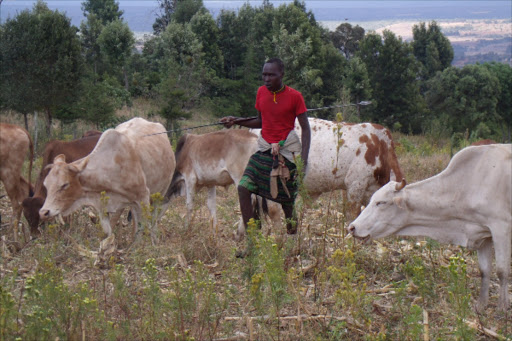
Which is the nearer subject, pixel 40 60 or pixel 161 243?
pixel 161 243

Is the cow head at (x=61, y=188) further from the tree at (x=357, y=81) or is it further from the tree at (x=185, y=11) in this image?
the tree at (x=185, y=11)

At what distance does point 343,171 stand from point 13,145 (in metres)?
4.72

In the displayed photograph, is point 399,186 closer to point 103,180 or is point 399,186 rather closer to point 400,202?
point 400,202

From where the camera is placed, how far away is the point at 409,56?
4722 centimetres

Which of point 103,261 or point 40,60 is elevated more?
point 40,60

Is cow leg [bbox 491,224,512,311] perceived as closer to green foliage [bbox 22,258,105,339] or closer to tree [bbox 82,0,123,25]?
green foliage [bbox 22,258,105,339]

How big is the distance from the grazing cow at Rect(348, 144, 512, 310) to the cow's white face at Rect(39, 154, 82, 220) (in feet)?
11.1

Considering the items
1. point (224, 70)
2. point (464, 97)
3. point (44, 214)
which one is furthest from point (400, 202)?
point (464, 97)

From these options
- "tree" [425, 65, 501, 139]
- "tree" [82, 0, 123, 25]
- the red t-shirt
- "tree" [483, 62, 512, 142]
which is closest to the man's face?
the red t-shirt

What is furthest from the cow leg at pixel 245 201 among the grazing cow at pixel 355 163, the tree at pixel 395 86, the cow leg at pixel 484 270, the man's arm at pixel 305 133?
the tree at pixel 395 86

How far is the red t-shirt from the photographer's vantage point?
661 centimetres

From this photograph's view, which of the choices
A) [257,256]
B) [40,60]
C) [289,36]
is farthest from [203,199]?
[289,36]

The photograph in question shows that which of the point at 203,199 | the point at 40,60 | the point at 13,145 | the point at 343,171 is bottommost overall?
the point at 203,199

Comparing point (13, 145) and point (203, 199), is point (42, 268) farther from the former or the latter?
point (203, 199)
